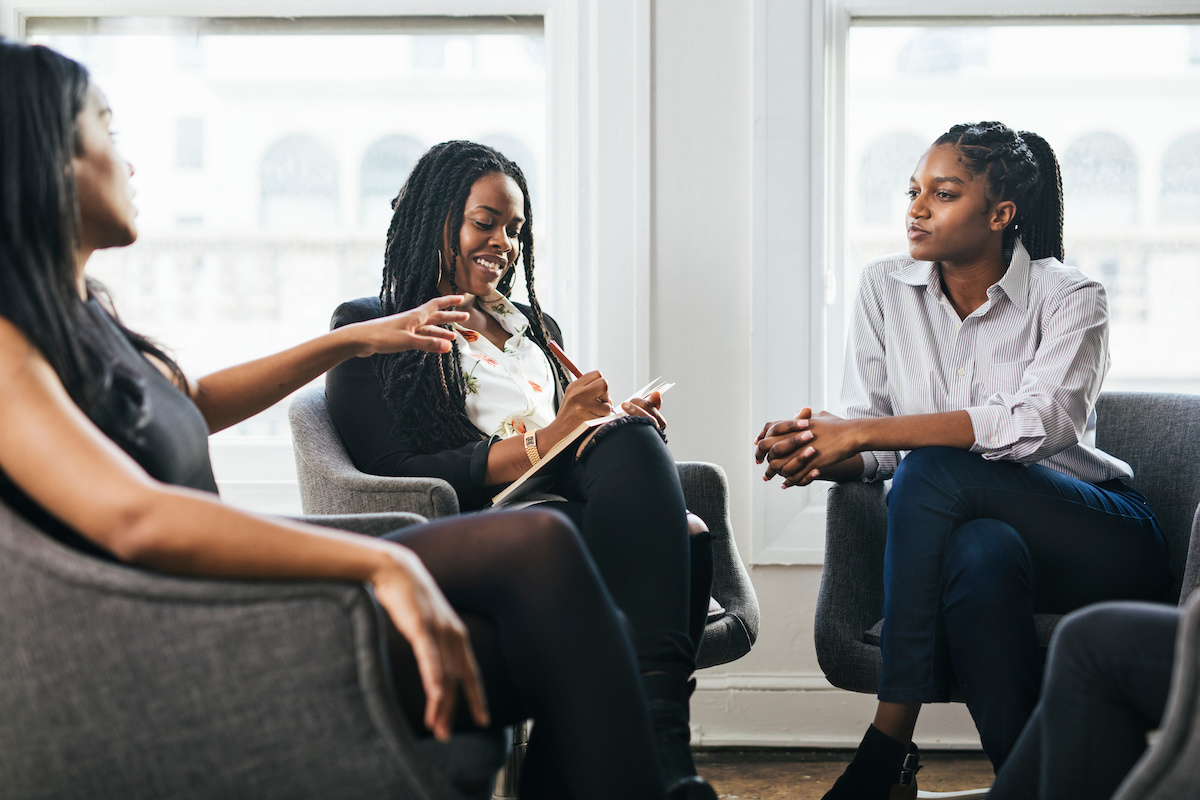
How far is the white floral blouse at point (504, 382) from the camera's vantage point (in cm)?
181

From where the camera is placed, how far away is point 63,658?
79 centimetres

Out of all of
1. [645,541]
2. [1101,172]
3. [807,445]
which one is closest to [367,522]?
[645,541]

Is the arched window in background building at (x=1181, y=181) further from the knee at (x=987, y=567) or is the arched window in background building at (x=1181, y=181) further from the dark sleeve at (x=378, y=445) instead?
the dark sleeve at (x=378, y=445)

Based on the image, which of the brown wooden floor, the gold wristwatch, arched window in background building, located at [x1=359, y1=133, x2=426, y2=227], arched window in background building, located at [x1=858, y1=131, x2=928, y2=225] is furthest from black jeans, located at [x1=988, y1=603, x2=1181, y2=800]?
arched window in background building, located at [x1=359, y1=133, x2=426, y2=227]

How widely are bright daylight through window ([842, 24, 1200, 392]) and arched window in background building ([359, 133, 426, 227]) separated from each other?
4.01ft

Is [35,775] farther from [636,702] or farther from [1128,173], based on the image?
[1128,173]

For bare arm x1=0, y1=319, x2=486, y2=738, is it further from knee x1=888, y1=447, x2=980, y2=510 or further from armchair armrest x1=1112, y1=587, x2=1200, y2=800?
knee x1=888, y1=447, x2=980, y2=510

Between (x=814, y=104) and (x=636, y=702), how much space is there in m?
1.88

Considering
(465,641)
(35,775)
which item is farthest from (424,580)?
A: (35,775)

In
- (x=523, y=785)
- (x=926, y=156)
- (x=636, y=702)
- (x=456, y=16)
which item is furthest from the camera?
(x=456, y=16)

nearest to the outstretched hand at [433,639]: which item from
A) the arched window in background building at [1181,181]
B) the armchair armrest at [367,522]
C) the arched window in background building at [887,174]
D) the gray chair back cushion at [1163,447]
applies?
the armchair armrest at [367,522]

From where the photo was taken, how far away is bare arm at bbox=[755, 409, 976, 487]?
5.55 ft

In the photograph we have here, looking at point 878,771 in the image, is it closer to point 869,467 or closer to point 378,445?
point 869,467

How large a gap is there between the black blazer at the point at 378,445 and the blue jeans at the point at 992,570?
75 cm
